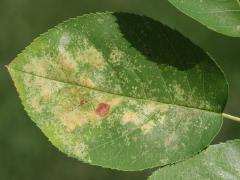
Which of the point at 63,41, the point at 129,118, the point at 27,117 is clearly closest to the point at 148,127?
the point at 129,118

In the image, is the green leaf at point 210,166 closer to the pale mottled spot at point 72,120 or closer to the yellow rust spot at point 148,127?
the yellow rust spot at point 148,127

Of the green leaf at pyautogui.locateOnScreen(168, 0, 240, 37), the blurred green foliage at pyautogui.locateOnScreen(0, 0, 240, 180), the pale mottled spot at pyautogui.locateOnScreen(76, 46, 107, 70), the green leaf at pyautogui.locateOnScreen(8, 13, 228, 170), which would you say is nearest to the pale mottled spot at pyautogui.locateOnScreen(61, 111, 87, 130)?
the green leaf at pyautogui.locateOnScreen(8, 13, 228, 170)

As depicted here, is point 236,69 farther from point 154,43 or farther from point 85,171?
point 154,43

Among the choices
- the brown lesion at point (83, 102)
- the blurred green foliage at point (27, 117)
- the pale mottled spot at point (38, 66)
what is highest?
the pale mottled spot at point (38, 66)

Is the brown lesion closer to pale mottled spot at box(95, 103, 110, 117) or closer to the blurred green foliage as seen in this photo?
pale mottled spot at box(95, 103, 110, 117)

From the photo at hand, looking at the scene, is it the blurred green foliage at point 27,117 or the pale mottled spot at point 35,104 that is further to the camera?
the blurred green foliage at point 27,117

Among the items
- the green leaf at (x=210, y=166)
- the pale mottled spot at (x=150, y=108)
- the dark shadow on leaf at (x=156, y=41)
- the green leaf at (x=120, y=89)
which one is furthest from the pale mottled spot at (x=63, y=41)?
the green leaf at (x=210, y=166)

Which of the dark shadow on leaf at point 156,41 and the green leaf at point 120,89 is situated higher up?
the dark shadow on leaf at point 156,41
